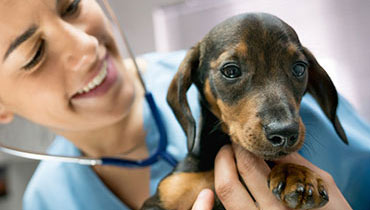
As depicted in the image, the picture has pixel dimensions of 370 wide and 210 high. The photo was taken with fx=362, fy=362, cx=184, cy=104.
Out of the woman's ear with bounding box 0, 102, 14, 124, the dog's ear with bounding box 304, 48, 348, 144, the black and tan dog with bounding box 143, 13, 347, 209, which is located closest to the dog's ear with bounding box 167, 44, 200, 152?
the black and tan dog with bounding box 143, 13, 347, 209

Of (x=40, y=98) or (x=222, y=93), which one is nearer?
(x=222, y=93)

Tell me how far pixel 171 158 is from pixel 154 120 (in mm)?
98

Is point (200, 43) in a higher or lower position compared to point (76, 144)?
higher

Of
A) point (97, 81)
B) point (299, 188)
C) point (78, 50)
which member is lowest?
point (299, 188)

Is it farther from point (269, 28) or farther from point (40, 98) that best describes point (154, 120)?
point (269, 28)

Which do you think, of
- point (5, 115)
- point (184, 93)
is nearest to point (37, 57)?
point (5, 115)

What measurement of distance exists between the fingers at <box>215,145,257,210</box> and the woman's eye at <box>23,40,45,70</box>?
0.40 meters

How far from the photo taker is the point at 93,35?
2.46ft

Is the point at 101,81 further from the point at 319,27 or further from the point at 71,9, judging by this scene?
the point at 319,27

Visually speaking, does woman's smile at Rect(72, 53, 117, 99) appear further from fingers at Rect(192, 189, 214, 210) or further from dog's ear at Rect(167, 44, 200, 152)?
fingers at Rect(192, 189, 214, 210)

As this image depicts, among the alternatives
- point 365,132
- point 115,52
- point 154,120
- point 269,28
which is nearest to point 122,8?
point 115,52

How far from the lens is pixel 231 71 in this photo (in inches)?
23.0

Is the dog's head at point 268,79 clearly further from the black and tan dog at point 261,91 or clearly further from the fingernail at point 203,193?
the fingernail at point 203,193

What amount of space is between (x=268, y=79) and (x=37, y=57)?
1.54 feet
